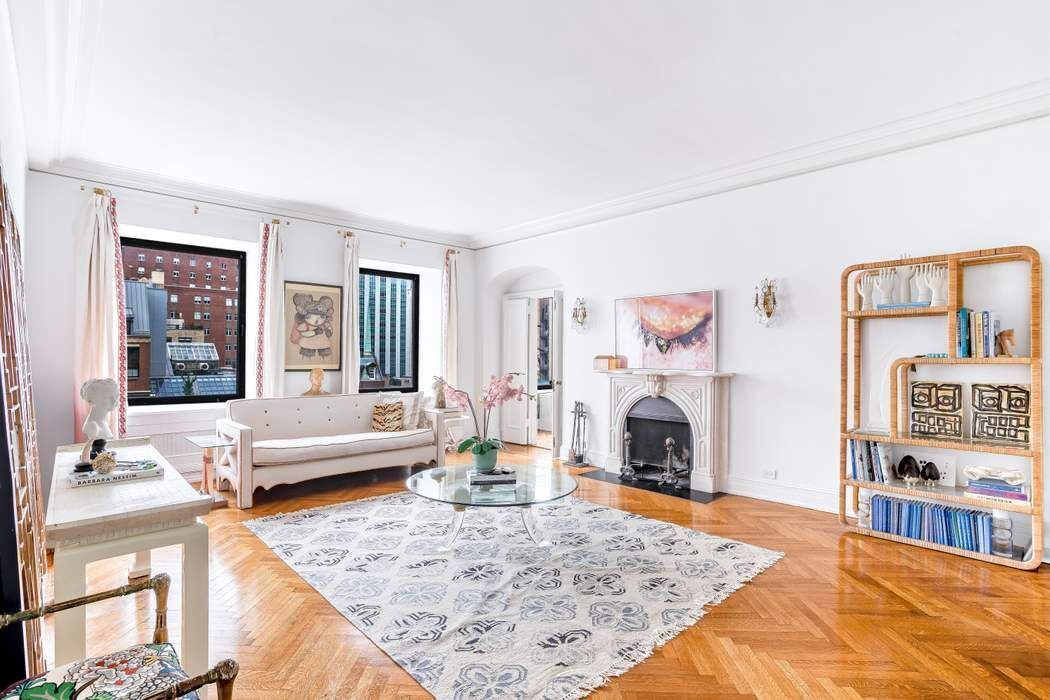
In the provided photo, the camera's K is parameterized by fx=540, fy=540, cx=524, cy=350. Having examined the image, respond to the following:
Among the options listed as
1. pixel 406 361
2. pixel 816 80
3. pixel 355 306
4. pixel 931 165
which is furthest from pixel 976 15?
pixel 406 361

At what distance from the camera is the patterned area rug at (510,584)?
2.24m

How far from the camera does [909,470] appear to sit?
3758mm

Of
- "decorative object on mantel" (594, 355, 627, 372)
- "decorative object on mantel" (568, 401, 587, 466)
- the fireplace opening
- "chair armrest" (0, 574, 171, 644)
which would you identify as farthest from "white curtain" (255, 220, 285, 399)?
"chair armrest" (0, 574, 171, 644)

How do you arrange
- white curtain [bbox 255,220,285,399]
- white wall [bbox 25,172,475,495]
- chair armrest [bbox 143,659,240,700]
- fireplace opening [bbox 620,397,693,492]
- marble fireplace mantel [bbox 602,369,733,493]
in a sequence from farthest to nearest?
1. white curtain [bbox 255,220,285,399]
2. fireplace opening [bbox 620,397,693,492]
3. marble fireplace mantel [bbox 602,369,733,493]
4. white wall [bbox 25,172,475,495]
5. chair armrest [bbox 143,659,240,700]

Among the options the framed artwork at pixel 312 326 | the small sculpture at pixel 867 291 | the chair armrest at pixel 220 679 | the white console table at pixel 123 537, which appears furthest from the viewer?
the framed artwork at pixel 312 326

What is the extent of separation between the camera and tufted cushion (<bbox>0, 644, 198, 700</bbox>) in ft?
3.92

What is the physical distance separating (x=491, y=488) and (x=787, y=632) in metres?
1.80

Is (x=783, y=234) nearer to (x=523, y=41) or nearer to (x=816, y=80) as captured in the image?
(x=816, y=80)

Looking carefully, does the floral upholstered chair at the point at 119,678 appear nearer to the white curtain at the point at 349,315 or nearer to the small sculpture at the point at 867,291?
the small sculpture at the point at 867,291

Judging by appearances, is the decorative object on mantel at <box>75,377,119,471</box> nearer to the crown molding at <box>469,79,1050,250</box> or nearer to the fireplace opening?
the fireplace opening

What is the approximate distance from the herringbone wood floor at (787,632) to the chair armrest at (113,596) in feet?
2.25

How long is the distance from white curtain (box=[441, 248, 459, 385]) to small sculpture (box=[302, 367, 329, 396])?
5.42 ft

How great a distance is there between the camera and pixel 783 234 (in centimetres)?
459

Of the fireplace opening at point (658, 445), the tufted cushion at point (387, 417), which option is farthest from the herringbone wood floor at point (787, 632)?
the tufted cushion at point (387, 417)
